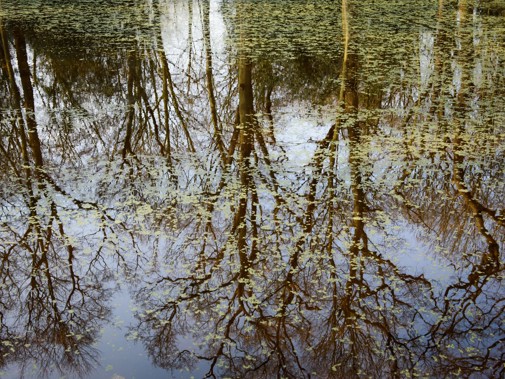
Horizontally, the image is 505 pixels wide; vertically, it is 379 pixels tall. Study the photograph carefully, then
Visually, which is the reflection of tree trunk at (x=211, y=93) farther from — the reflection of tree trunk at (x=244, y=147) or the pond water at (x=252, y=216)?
the reflection of tree trunk at (x=244, y=147)

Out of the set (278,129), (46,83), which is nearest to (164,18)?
(46,83)

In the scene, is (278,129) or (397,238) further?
(278,129)

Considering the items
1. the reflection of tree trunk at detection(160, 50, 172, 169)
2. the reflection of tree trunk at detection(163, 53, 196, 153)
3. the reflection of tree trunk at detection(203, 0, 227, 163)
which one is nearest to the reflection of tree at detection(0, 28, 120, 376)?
the reflection of tree trunk at detection(160, 50, 172, 169)

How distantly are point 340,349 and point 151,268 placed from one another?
4.36 feet

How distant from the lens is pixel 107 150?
5293 mm

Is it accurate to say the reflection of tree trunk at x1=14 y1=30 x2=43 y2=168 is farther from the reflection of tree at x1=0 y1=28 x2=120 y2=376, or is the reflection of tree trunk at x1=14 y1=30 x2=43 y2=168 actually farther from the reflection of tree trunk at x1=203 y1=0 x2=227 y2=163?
the reflection of tree trunk at x1=203 y1=0 x2=227 y2=163

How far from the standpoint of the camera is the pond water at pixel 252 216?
9.21ft

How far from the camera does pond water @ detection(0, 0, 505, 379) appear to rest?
281cm

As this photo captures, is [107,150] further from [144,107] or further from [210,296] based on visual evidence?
[210,296]

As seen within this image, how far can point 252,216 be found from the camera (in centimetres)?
398

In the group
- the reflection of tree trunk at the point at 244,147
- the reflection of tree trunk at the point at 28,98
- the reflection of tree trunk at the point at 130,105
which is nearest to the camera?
the reflection of tree trunk at the point at 244,147

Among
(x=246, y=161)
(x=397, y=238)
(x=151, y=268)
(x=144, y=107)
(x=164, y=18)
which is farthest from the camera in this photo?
(x=164, y=18)

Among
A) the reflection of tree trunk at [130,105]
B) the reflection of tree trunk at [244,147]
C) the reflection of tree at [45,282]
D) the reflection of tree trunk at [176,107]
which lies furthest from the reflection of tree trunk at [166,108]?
the reflection of tree at [45,282]

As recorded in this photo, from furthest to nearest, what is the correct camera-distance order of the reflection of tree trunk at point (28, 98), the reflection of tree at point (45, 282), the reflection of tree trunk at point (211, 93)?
the reflection of tree trunk at point (211, 93) < the reflection of tree trunk at point (28, 98) < the reflection of tree at point (45, 282)
